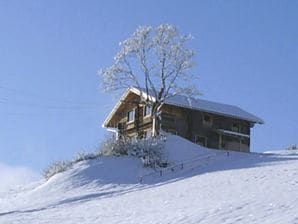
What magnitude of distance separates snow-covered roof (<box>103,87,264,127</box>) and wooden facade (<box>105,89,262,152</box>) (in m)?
0.47

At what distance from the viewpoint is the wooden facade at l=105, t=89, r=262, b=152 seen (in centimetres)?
5956

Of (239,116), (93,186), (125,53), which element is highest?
(125,53)

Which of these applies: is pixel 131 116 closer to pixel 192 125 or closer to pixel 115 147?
pixel 192 125

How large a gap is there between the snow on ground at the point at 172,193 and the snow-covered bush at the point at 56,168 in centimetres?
124

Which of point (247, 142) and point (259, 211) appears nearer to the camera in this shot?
point (259, 211)

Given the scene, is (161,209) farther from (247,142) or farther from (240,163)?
(247,142)

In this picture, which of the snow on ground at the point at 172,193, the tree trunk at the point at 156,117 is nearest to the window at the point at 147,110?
the tree trunk at the point at 156,117

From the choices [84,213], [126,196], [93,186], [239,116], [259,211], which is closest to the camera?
[259,211]

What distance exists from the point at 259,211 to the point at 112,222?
5496mm

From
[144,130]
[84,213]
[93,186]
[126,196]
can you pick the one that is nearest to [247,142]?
[144,130]

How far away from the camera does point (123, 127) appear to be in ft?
213

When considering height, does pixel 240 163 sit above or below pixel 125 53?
below

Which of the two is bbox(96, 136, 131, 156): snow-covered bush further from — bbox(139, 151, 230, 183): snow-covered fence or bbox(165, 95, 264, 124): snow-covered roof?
bbox(165, 95, 264, 124): snow-covered roof

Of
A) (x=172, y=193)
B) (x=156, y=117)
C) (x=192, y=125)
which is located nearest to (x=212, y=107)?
(x=192, y=125)
